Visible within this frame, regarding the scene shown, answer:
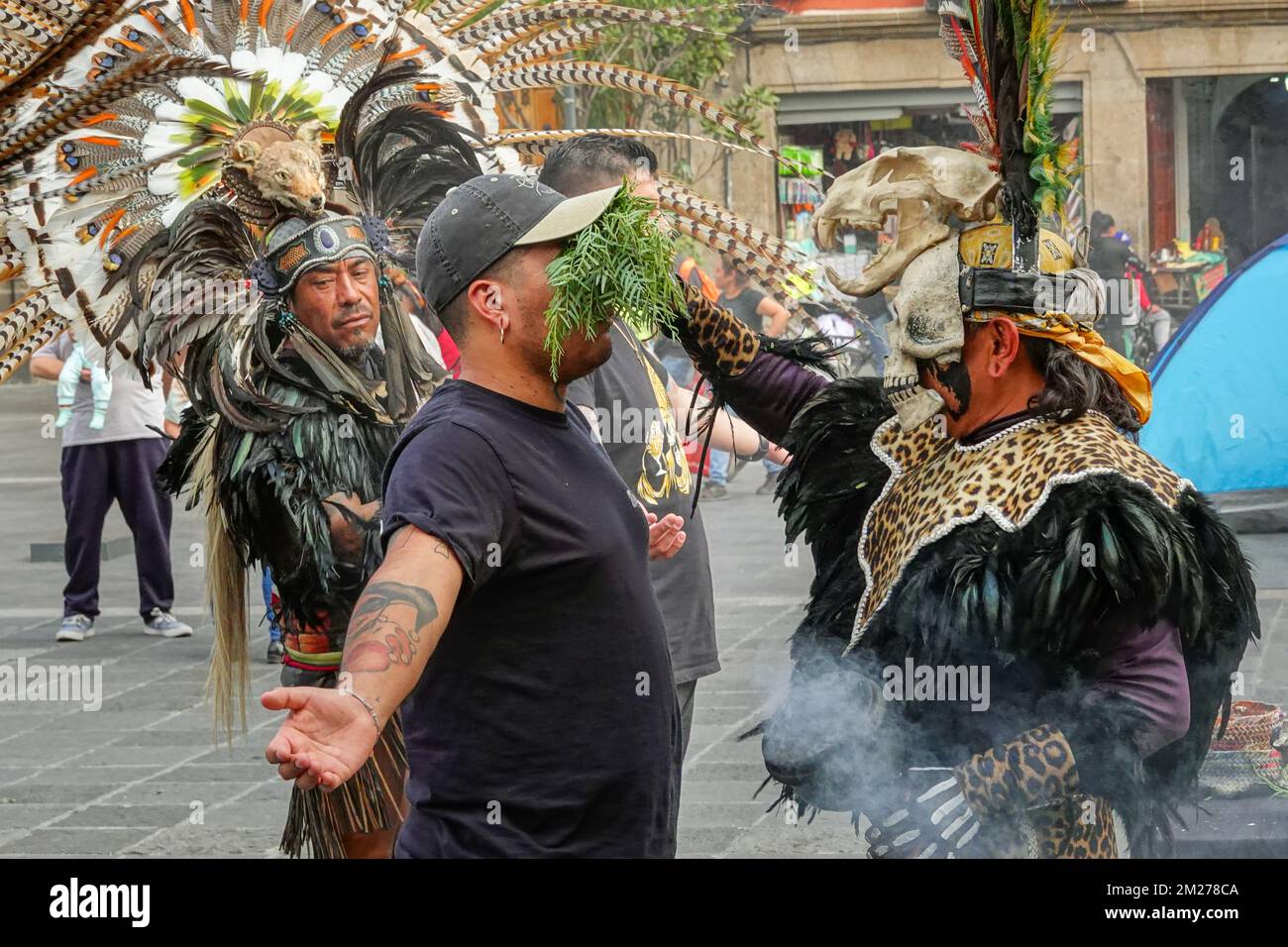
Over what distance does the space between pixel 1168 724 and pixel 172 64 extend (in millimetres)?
2178

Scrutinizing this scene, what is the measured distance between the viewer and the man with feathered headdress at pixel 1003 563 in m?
2.54

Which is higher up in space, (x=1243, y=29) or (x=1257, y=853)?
(x=1243, y=29)

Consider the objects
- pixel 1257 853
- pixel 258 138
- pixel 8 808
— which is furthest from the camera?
pixel 8 808

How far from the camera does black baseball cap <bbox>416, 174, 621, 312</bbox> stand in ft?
8.21

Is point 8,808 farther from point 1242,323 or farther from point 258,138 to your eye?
point 1242,323

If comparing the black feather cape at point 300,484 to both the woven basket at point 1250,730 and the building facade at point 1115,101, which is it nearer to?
the woven basket at point 1250,730

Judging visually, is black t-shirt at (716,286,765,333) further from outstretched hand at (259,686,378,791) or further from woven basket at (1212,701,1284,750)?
outstretched hand at (259,686,378,791)

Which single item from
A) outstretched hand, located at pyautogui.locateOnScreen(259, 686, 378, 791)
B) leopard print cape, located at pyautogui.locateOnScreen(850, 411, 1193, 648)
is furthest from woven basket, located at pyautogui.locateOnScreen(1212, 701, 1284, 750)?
outstretched hand, located at pyautogui.locateOnScreen(259, 686, 378, 791)

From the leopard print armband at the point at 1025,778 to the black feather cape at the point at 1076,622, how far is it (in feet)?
0.11

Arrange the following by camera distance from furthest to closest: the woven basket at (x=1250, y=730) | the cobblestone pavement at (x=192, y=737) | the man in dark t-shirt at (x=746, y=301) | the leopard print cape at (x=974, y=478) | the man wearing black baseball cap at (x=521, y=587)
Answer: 1. the man in dark t-shirt at (x=746, y=301)
2. the cobblestone pavement at (x=192, y=737)
3. the woven basket at (x=1250, y=730)
4. the leopard print cape at (x=974, y=478)
5. the man wearing black baseball cap at (x=521, y=587)

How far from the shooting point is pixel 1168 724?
8.36 feet

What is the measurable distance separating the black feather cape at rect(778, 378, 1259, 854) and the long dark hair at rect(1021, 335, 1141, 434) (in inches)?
6.5

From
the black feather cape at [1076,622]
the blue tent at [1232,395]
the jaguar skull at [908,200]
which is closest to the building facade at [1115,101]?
the blue tent at [1232,395]

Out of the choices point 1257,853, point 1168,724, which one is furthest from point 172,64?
point 1257,853
